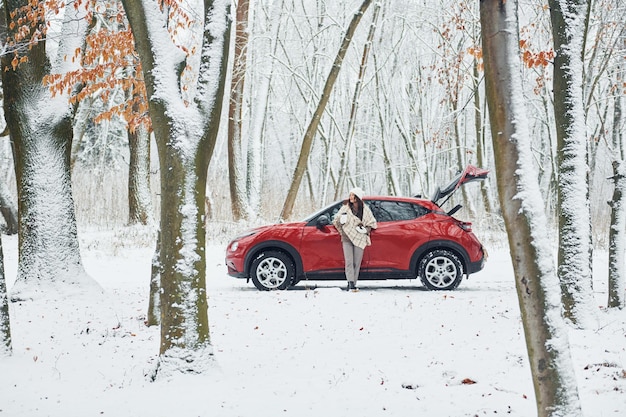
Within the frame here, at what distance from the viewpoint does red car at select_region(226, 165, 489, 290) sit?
11.1 m

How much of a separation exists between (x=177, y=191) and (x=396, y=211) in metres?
5.96

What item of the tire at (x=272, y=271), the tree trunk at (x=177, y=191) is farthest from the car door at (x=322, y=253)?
the tree trunk at (x=177, y=191)

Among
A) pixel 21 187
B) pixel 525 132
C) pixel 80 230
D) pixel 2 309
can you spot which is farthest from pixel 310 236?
pixel 80 230

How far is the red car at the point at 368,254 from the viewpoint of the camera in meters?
11.1

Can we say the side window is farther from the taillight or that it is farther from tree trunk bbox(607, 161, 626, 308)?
tree trunk bbox(607, 161, 626, 308)

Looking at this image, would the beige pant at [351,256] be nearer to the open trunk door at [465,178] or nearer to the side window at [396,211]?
the side window at [396,211]

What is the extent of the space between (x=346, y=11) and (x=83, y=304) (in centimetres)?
2077

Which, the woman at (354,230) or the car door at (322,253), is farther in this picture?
the car door at (322,253)

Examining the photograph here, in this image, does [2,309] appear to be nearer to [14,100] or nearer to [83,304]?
[83,304]

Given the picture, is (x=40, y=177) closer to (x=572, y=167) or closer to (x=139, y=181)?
(x=572, y=167)

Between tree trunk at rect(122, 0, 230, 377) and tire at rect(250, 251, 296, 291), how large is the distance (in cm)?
479

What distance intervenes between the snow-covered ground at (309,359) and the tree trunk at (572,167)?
0.47 meters

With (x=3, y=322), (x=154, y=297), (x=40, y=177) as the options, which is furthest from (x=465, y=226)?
(x=3, y=322)

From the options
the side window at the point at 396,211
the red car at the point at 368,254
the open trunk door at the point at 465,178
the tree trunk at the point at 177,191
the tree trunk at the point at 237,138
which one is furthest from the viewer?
the tree trunk at the point at 237,138
